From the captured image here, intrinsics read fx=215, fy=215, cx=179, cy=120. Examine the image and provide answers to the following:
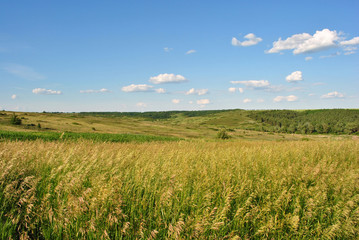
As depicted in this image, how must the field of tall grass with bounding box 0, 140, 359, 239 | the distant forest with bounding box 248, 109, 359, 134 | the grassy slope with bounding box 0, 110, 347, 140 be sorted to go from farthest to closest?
the distant forest with bounding box 248, 109, 359, 134 → the grassy slope with bounding box 0, 110, 347, 140 → the field of tall grass with bounding box 0, 140, 359, 239

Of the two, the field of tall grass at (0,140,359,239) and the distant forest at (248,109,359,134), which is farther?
the distant forest at (248,109,359,134)

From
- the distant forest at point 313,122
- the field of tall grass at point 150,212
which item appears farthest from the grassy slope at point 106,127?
the field of tall grass at point 150,212

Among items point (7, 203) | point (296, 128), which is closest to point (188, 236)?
point (7, 203)

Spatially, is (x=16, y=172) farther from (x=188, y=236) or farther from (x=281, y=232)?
(x=281, y=232)

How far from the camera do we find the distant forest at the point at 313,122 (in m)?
101

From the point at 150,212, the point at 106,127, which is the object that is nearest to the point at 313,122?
the point at 106,127

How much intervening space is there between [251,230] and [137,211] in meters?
1.91

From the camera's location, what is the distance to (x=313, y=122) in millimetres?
121438

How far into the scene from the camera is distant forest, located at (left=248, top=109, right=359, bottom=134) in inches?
3974

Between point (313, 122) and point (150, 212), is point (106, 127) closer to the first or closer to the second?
point (150, 212)

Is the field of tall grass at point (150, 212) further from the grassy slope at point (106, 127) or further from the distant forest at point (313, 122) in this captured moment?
the distant forest at point (313, 122)

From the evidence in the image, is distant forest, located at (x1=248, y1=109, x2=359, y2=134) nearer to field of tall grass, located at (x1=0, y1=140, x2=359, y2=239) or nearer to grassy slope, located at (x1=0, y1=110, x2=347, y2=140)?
grassy slope, located at (x1=0, y1=110, x2=347, y2=140)

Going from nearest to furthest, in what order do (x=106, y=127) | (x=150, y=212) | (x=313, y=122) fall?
(x=150, y=212)
(x=106, y=127)
(x=313, y=122)

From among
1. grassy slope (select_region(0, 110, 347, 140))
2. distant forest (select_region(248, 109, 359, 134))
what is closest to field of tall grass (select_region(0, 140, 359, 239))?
grassy slope (select_region(0, 110, 347, 140))
